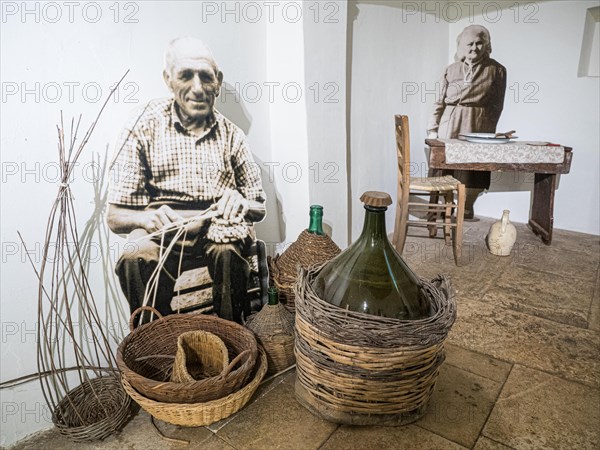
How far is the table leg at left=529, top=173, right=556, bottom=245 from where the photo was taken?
10.8 feet

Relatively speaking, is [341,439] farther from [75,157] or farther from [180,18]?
[180,18]

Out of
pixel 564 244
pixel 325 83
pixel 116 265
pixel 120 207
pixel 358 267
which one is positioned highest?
pixel 325 83

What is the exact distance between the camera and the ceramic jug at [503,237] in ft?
9.94

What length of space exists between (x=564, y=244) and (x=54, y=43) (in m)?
3.43

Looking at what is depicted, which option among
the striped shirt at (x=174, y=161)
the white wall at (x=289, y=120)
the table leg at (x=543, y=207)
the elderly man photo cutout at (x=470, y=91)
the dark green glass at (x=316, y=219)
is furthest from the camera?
the elderly man photo cutout at (x=470, y=91)

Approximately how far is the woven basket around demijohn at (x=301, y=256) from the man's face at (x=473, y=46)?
2679mm

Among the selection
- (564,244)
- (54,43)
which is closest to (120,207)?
(54,43)

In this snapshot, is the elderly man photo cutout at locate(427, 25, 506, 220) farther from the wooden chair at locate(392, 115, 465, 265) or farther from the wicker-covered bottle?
the wicker-covered bottle

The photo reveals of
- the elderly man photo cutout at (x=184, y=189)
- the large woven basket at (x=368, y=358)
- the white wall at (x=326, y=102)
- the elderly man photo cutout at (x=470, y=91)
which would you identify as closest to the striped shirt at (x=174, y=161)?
the elderly man photo cutout at (x=184, y=189)

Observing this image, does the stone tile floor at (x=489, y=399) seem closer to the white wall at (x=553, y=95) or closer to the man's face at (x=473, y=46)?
the white wall at (x=553, y=95)

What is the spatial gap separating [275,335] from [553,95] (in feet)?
10.6

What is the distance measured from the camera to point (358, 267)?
1.29 metres

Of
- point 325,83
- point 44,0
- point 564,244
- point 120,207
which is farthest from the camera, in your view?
point 564,244

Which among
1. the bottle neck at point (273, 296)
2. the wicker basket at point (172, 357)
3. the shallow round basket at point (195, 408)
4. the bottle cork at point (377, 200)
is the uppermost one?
the bottle cork at point (377, 200)
